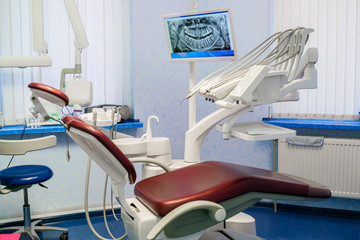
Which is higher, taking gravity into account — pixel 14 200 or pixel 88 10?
pixel 88 10

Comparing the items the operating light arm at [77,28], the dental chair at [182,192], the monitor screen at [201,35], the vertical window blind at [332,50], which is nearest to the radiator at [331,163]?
the vertical window blind at [332,50]

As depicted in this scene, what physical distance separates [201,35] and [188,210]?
3.84 feet

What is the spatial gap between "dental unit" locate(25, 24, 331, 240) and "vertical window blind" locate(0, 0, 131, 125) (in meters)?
1.45

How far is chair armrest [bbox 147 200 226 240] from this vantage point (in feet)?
4.66

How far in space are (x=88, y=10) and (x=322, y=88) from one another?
83.5 inches

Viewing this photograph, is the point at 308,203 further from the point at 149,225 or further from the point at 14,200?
the point at 14,200

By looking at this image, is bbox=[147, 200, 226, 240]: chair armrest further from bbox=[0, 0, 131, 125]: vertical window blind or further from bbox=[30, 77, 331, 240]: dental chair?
bbox=[0, 0, 131, 125]: vertical window blind

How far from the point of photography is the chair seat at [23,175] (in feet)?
8.03

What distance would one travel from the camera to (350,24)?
313 cm

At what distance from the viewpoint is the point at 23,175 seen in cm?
248

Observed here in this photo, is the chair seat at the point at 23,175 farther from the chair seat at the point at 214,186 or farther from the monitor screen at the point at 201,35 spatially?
the monitor screen at the point at 201,35

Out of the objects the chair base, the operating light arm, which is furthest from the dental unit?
the chair base

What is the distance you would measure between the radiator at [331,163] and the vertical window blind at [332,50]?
0.95 feet

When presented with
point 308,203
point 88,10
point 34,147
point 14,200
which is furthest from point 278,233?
point 88,10
